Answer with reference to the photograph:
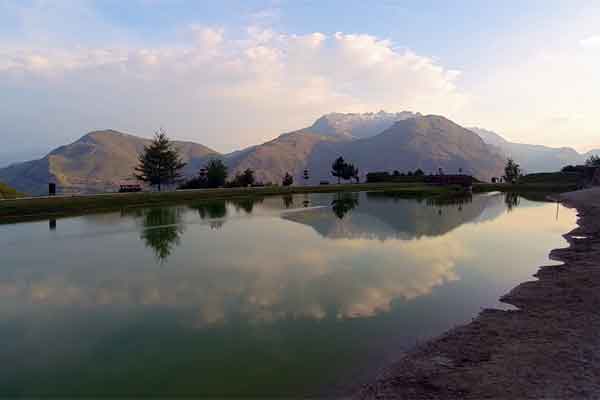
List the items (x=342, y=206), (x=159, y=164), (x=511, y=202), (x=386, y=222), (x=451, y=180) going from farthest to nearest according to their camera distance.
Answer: (x=451, y=180), (x=159, y=164), (x=511, y=202), (x=342, y=206), (x=386, y=222)

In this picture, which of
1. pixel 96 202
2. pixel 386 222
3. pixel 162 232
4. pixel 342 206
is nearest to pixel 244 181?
pixel 96 202

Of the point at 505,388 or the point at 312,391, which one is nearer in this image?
the point at 505,388

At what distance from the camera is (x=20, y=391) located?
339 inches

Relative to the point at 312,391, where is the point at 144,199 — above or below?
above

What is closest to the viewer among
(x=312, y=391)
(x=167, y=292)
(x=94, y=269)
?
(x=312, y=391)

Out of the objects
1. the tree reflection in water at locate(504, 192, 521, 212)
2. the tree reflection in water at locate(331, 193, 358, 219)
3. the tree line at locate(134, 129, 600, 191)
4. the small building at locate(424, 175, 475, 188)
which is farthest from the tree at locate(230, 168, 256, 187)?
the tree reflection in water at locate(504, 192, 521, 212)

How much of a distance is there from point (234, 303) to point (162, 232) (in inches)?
746

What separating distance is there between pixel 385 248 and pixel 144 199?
45579mm

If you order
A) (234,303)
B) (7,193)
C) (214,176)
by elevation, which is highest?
(214,176)

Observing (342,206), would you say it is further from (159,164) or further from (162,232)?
(159,164)

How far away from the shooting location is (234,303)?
564 inches

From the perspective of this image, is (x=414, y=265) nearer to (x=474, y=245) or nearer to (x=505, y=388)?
(x=474, y=245)

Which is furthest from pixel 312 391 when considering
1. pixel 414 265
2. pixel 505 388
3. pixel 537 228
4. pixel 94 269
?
pixel 537 228

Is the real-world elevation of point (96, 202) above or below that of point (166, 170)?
below
